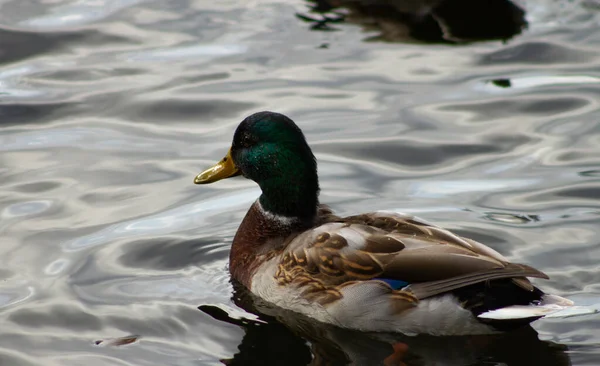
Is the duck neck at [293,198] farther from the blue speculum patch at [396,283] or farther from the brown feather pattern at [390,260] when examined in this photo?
the blue speculum patch at [396,283]

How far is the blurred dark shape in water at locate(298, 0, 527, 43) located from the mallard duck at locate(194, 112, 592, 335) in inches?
205

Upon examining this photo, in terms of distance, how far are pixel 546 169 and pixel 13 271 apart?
4.48 meters

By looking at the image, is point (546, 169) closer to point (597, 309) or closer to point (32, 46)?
point (597, 309)

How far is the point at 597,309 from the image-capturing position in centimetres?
703

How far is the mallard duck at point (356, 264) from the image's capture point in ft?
21.5

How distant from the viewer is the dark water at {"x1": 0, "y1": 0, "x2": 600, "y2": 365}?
699cm

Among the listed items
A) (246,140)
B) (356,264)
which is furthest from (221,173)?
(356,264)

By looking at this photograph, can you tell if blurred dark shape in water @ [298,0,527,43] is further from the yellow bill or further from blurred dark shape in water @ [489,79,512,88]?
the yellow bill

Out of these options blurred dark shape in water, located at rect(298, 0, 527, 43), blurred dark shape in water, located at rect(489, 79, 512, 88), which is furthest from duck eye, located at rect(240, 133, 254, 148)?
blurred dark shape in water, located at rect(298, 0, 527, 43)

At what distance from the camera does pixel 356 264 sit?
269 inches

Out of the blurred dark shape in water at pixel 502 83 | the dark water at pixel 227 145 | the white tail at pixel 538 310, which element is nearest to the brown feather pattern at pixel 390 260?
the white tail at pixel 538 310

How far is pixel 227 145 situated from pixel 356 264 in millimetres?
3652

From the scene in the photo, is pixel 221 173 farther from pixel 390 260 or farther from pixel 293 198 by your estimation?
pixel 390 260

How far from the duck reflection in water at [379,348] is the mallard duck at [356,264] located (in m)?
0.07
